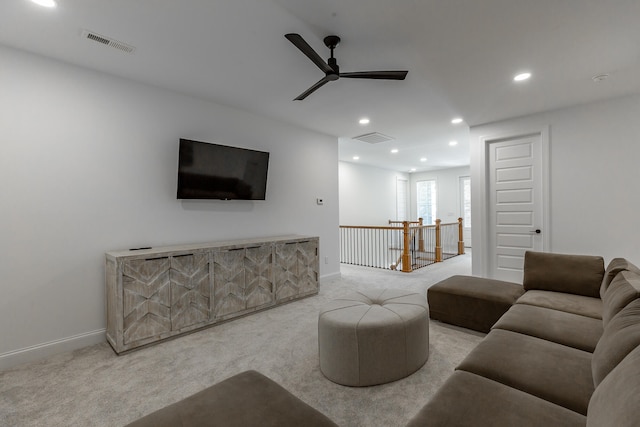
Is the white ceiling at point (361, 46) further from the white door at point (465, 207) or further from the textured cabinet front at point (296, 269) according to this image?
the white door at point (465, 207)

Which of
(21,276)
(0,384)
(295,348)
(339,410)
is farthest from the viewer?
(295,348)

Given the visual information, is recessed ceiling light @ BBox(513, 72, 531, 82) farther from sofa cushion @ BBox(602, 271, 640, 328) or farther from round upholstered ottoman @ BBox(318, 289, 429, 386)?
round upholstered ottoman @ BBox(318, 289, 429, 386)

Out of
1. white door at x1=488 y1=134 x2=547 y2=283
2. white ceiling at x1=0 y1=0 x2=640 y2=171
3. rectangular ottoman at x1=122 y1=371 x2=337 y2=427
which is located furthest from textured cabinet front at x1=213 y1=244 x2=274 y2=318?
white door at x1=488 y1=134 x2=547 y2=283

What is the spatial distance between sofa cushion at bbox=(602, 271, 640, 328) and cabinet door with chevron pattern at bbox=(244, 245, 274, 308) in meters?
3.03

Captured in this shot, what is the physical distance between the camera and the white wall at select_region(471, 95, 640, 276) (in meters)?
3.50

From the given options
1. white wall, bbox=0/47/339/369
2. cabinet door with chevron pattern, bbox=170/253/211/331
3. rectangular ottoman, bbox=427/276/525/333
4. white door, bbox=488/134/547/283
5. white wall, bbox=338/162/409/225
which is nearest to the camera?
white wall, bbox=0/47/339/369

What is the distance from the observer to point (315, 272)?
423cm

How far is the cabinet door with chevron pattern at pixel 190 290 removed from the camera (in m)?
2.84

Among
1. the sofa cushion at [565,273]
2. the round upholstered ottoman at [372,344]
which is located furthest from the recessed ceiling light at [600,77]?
the round upholstered ottoman at [372,344]

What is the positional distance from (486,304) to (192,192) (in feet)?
11.0

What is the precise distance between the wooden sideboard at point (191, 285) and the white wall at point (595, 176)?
3700 millimetres

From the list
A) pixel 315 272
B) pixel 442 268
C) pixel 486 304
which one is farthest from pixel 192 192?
pixel 442 268

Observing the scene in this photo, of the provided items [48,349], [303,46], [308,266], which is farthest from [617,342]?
[48,349]

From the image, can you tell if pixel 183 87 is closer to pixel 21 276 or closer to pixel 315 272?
pixel 21 276
